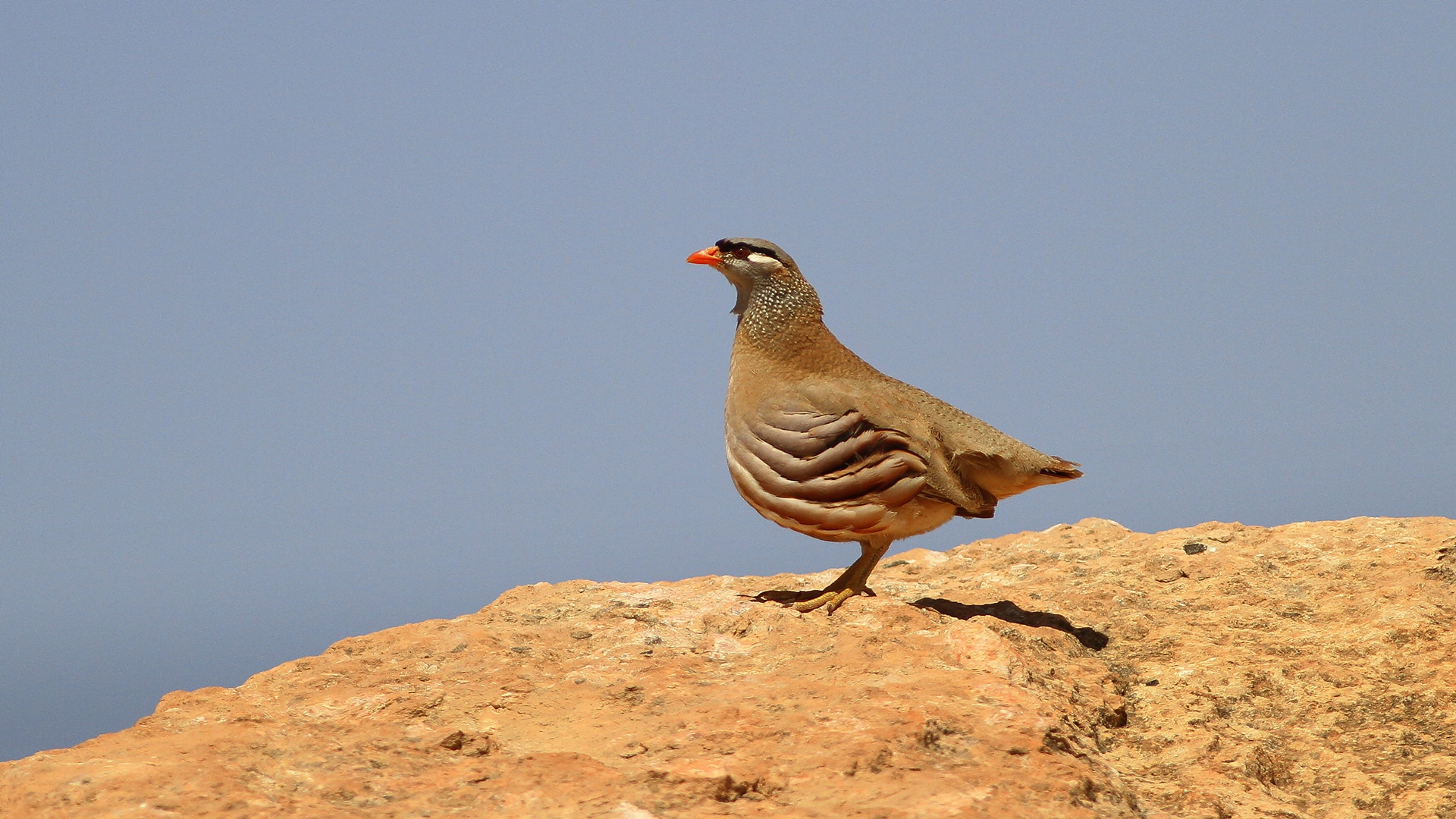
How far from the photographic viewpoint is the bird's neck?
9352mm

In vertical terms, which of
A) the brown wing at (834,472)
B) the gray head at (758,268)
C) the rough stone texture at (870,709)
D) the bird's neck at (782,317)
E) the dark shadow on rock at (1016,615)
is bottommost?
the rough stone texture at (870,709)

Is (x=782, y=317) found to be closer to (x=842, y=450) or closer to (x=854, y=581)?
(x=842, y=450)

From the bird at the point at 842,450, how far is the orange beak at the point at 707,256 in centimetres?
44

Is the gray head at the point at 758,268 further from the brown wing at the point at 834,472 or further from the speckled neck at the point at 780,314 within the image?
the brown wing at the point at 834,472

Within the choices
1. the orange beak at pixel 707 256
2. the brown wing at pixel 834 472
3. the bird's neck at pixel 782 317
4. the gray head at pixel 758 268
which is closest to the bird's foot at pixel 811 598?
the brown wing at pixel 834 472

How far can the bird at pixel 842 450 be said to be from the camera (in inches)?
332

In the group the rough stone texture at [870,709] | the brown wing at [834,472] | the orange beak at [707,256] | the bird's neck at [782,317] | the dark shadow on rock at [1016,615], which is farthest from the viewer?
the orange beak at [707,256]

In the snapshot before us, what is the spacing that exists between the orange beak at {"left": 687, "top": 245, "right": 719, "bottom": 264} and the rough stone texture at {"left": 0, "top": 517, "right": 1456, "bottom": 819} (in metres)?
2.55

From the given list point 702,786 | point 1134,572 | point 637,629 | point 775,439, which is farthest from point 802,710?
point 1134,572

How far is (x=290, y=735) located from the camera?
5969 mm

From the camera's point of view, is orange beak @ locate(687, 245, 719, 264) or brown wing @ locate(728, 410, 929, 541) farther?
orange beak @ locate(687, 245, 719, 264)

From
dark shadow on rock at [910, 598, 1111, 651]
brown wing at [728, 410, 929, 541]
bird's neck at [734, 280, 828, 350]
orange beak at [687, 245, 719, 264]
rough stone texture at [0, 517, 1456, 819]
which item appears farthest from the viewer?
orange beak at [687, 245, 719, 264]

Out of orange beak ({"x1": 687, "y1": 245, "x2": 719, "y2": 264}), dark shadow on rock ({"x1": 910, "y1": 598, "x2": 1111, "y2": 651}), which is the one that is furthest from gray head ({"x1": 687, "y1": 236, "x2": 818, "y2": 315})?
dark shadow on rock ({"x1": 910, "y1": 598, "x2": 1111, "y2": 651})

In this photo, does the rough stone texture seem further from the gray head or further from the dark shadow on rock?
the gray head
